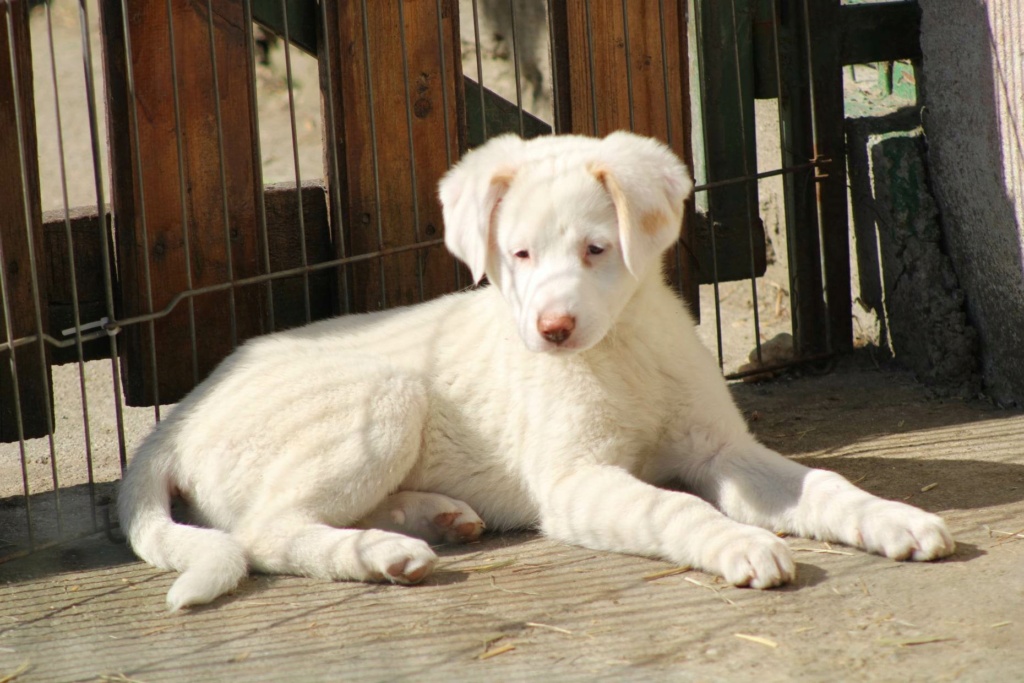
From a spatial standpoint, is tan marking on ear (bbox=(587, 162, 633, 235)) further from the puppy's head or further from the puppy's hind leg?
the puppy's hind leg

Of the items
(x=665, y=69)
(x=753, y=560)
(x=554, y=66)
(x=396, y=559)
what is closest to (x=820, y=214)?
(x=665, y=69)

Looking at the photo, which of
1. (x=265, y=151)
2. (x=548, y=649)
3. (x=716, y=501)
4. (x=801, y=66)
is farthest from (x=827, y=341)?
(x=265, y=151)

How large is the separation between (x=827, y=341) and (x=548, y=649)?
2.95 meters

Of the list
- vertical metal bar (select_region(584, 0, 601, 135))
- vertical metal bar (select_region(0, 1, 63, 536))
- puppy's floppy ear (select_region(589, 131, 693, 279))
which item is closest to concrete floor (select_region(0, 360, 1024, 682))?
vertical metal bar (select_region(0, 1, 63, 536))

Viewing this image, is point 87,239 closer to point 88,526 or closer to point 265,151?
point 88,526

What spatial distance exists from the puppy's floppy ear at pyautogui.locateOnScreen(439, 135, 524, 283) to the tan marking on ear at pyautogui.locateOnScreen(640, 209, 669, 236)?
428 mm

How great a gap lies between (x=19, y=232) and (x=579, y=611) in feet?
7.13

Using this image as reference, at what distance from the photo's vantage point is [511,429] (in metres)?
3.82

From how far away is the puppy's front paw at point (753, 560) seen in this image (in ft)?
10.2

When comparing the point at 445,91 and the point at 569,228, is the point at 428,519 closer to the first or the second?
the point at 569,228

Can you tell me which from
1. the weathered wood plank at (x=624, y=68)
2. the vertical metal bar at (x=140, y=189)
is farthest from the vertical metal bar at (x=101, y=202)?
the weathered wood plank at (x=624, y=68)

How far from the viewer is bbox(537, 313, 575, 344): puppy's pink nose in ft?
10.9

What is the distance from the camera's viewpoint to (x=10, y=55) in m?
3.74

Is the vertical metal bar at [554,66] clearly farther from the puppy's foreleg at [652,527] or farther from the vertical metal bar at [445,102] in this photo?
Answer: the puppy's foreleg at [652,527]
